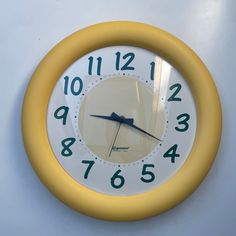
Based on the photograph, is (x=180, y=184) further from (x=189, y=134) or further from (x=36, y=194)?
(x=36, y=194)

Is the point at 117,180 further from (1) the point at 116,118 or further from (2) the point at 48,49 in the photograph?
(2) the point at 48,49

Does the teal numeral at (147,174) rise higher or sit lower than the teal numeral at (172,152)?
lower

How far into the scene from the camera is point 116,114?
80cm

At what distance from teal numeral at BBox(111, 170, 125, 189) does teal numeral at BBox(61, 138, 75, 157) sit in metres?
→ 0.10

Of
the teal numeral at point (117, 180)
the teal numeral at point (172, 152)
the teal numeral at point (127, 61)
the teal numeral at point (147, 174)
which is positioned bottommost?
the teal numeral at point (117, 180)

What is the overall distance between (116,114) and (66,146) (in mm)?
126

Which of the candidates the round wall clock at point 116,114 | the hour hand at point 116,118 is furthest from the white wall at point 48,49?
the hour hand at point 116,118

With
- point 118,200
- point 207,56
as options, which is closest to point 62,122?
point 118,200

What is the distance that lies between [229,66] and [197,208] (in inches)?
12.6

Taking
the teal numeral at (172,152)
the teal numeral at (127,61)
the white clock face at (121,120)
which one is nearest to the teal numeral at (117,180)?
the white clock face at (121,120)

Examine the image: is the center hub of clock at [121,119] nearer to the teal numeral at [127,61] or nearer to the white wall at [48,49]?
the teal numeral at [127,61]

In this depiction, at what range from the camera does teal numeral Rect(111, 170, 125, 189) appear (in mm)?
795

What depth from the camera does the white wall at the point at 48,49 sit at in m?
0.83

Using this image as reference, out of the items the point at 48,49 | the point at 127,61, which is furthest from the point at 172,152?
the point at 48,49
